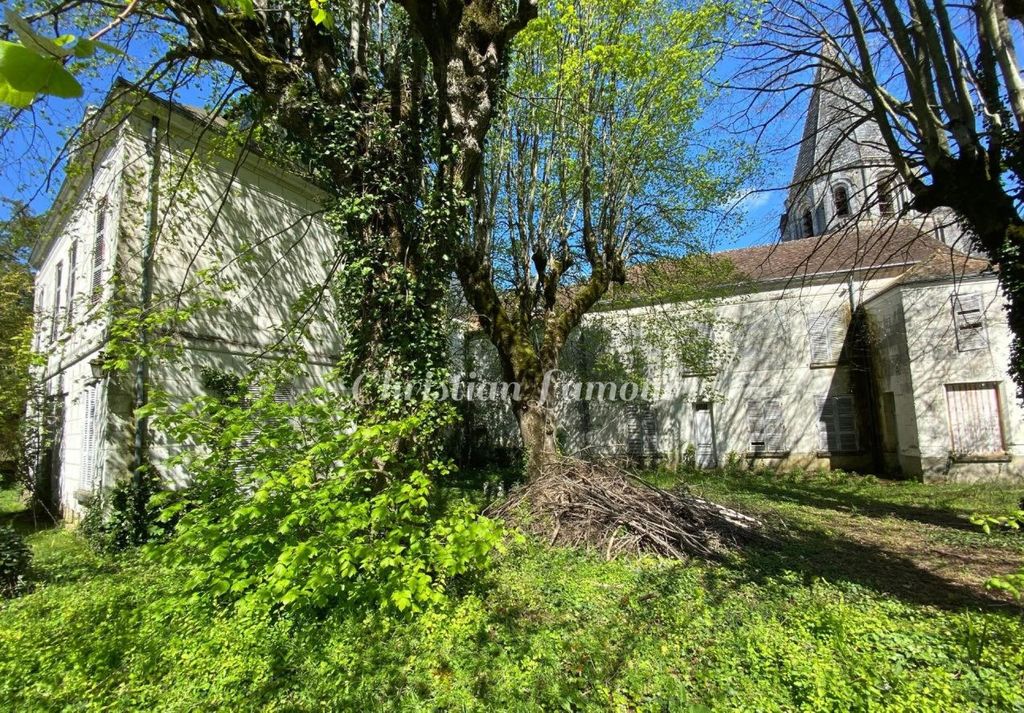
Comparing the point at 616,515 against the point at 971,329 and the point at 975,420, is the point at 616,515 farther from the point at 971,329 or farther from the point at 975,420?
the point at 971,329

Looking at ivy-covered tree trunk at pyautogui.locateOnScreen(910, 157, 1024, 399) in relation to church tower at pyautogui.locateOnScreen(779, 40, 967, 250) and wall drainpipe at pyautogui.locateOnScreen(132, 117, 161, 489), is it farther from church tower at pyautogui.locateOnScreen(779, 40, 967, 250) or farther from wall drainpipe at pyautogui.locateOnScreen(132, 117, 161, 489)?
wall drainpipe at pyautogui.locateOnScreen(132, 117, 161, 489)

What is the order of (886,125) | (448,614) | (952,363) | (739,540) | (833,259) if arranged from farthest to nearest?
(833,259) → (952,363) → (739,540) → (886,125) → (448,614)

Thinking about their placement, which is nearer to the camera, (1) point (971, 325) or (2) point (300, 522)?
(2) point (300, 522)

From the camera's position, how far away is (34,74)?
76cm

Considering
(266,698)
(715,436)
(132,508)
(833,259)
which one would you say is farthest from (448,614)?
(833,259)

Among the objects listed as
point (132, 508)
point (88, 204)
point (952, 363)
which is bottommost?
point (132, 508)

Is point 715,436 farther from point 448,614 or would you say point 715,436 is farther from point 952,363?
point 448,614

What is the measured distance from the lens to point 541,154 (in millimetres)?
8781

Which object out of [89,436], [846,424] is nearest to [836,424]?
[846,424]

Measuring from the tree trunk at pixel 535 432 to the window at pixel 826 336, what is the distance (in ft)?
34.6

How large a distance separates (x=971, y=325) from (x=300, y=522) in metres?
15.1

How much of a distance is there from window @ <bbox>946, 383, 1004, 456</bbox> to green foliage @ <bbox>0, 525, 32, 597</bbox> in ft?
56.7

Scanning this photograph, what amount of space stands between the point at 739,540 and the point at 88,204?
39.5ft

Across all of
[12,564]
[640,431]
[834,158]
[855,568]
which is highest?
[834,158]
